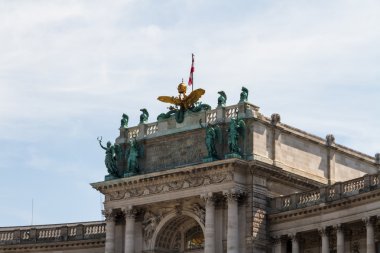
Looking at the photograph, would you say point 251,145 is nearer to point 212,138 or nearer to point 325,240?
point 212,138

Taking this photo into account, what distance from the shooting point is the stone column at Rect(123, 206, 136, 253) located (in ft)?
274

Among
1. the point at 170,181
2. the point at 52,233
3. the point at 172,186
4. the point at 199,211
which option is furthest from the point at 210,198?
the point at 52,233

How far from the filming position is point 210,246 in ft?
259

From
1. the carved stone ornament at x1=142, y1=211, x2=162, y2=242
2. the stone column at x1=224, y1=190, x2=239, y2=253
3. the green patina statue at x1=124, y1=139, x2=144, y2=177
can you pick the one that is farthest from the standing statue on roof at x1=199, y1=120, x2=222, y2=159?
the green patina statue at x1=124, y1=139, x2=144, y2=177

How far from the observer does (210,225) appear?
7906 cm

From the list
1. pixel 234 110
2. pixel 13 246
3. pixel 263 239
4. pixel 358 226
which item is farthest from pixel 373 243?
pixel 13 246

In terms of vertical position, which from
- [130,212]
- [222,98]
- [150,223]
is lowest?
[150,223]

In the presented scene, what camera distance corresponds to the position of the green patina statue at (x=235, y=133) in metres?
79.2

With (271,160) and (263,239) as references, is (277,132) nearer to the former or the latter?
(271,160)

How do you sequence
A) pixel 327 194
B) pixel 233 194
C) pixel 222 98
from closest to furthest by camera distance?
pixel 327 194, pixel 233 194, pixel 222 98

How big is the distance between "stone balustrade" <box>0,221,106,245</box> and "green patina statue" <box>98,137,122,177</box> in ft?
21.6

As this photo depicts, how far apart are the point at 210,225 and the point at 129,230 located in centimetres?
715

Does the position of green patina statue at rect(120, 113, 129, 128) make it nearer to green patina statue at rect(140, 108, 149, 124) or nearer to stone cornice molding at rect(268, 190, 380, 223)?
green patina statue at rect(140, 108, 149, 124)

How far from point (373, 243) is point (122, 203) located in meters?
20.7
